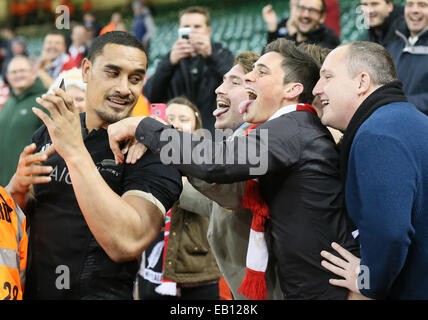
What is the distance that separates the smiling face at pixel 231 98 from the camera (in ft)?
8.91

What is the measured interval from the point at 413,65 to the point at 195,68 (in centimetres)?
169

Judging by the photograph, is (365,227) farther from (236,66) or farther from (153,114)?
(236,66)

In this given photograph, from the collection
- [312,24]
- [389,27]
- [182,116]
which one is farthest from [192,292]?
[389,27]

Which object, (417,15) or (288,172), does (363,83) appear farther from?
(417,15)

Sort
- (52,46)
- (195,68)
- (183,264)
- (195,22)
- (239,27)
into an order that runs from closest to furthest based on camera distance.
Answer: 1. (183,264)
2. (195,68)
3. (195,22)
4. (52,46)
5. (239,27)

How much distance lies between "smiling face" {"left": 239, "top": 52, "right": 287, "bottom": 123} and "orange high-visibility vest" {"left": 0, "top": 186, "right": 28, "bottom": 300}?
102 cm

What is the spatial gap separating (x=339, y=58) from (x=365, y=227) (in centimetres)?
71

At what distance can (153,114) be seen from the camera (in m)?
2.43

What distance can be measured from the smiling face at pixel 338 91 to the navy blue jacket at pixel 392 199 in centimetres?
17

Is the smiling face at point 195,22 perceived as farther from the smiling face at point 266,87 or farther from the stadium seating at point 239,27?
the stadium seating at point 239,27

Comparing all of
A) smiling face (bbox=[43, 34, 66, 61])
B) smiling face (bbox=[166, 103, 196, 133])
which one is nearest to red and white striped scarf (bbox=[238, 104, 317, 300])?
smiling face (bbox=[166, 103, 196, 133])

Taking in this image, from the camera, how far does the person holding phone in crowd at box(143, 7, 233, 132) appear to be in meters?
4.32

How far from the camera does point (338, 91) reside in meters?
2.14

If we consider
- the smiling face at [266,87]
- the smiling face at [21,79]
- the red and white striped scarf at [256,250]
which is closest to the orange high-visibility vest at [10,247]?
the red and white striped scarf at [256,250]
